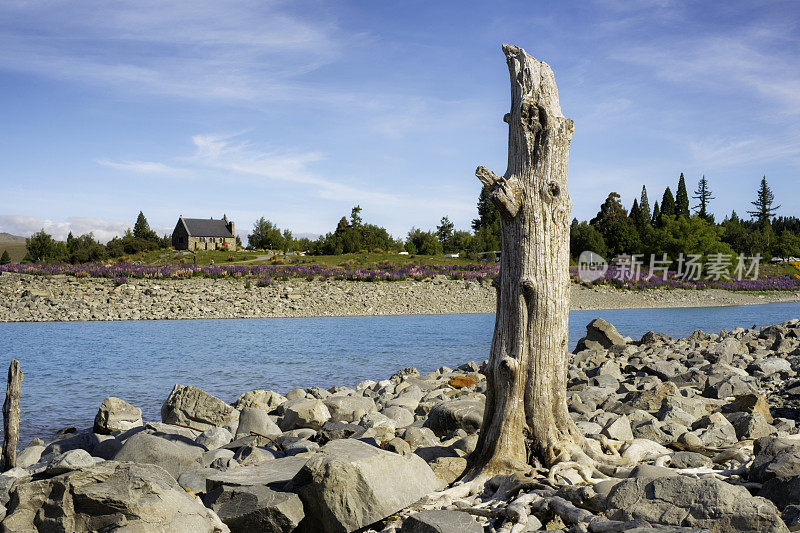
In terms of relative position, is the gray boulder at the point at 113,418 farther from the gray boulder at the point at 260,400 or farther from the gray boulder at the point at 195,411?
the gray boulder at the point at 260,400

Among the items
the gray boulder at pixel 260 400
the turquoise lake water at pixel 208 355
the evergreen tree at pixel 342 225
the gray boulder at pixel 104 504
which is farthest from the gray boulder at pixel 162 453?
the evergreen tree at pixel 342 225

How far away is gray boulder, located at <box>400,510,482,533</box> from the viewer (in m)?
4.34

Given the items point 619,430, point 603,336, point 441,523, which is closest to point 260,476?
point 441,523

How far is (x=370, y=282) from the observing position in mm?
41312

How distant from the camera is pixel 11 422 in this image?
7207 millimetres

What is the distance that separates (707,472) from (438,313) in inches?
1294

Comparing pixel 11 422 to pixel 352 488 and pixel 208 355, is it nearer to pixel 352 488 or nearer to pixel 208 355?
pixel 352 488

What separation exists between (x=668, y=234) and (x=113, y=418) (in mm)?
63828

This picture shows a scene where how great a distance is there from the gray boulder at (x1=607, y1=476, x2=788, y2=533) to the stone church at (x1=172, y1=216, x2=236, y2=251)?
69.9m

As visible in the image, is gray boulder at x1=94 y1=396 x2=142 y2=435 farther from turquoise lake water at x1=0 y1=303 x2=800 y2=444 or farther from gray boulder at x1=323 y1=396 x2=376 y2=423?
gray boulder at x1=323 y1=396 x2=376 y2=423

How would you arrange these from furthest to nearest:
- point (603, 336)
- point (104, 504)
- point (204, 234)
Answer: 1. point (204, 234)
2. point (603, 336)
3. point (104, 504)

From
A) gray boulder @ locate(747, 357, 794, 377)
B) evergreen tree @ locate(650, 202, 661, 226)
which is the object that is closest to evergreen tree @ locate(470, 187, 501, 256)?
evergreen tree @ locate(650, 202, 661, 226)

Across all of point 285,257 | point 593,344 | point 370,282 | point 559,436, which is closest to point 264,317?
point 370,282

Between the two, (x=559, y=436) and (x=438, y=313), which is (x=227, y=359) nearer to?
(x=559, y=436)
